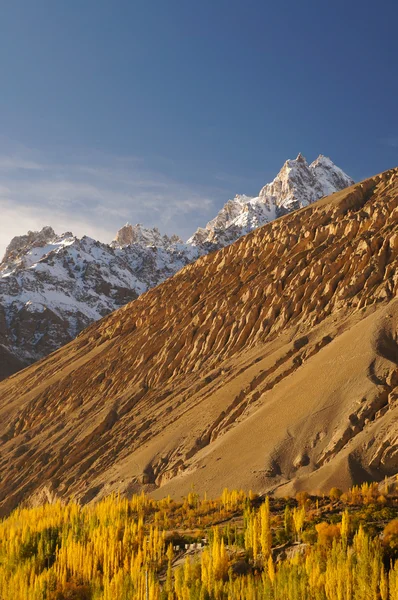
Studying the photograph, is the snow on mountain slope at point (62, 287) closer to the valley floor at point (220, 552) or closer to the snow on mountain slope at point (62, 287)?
the snow on mountain slope at point (62, 287)

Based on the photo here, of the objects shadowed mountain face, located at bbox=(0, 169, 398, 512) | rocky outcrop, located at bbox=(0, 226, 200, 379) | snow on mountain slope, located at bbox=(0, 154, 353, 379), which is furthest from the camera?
snow on mountain slope, located at bbox=(0, 154, 353, 379)

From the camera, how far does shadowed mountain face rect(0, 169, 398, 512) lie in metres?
36.7

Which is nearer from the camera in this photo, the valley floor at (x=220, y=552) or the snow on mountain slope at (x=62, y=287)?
the valley floor at (x=220, y=552)

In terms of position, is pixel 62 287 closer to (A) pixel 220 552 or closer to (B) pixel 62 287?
(B) pixel 62 287

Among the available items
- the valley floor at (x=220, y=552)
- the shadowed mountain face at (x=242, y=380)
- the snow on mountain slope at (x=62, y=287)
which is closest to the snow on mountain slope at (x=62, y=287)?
the snow on mountain slope at (x=62, y=287)

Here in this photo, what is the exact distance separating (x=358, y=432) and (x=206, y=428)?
12.2 m

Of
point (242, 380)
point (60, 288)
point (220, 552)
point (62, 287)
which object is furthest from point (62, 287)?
point (220, 552)

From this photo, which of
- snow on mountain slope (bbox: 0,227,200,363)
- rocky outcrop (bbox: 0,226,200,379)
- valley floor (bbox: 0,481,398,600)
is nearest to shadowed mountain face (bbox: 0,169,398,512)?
valley floor (bbox: 0,481,398,600)

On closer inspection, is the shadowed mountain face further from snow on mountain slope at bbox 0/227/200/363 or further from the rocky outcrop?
snow on mountain slope at bbox 0/227/200/363

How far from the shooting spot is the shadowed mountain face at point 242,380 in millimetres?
36688

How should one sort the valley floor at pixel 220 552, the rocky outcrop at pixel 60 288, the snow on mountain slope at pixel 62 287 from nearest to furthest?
the valley floor at pixel 220 552
the rocky outcrop at pixel 60 288
the snow on mountain slope at pixel 62 287

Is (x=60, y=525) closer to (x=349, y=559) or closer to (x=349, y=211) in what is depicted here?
(x=349, y=559)

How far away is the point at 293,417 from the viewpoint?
3872cm

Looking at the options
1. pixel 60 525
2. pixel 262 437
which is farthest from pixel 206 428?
pixel 60 525
